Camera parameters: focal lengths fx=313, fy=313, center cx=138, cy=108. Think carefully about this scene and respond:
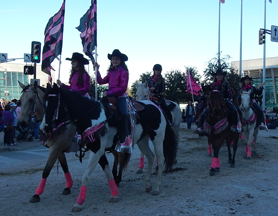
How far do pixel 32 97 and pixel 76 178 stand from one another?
2610 mm

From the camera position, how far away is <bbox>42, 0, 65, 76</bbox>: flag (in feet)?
29.7

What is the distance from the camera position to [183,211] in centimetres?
491

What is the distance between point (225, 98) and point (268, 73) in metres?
50.8

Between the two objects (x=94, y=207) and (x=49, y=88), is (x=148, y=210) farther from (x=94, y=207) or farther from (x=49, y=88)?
(x=49, y=88)

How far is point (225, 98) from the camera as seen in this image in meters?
9.02

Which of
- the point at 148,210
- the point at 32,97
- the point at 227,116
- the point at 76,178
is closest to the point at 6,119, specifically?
the point at 76,178

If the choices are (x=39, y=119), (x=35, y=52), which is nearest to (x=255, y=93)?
(x=39, y=119)

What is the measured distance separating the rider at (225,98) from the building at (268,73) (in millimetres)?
46439

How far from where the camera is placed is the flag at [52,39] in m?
9.05

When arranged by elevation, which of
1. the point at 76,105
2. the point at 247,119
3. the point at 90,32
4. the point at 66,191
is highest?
the point at 90,32

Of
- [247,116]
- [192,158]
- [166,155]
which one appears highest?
[247,116]

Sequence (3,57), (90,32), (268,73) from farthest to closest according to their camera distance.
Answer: (268,73), (3,57), (90,32)

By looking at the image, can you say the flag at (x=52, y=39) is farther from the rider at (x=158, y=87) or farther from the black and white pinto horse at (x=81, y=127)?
the black and white pinto horse at (x=81, y=127)

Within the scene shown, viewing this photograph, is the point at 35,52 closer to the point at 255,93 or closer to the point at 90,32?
the point at 90,32
